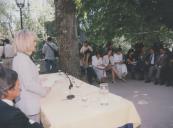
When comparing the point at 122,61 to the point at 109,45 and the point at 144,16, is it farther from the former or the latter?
the point at 144,16

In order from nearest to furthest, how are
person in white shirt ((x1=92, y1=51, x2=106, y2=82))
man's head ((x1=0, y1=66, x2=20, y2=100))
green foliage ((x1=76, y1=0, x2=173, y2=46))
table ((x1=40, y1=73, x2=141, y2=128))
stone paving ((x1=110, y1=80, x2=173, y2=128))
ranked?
man's head ((x1=0, y1=66, x2=20, y2=100)) < table ((x1=40, y1=73, x2=141, y2=128)) < stone paving ((x1=110, y1=80, x2=173, y2=128)) < person in white shirt ((x1=92, y1=51, x2=106, y2=82)) < green foliage ((x1=76, y1=0, x2=173, y2=46))

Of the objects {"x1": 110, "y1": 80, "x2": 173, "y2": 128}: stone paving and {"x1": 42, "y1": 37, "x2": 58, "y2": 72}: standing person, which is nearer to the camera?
{"x1": 110, "y1": 80, "x2": 173, "y2": 128}: stone paving

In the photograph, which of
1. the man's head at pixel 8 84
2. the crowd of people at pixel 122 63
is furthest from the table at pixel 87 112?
the crowd of people at pixel 122 63

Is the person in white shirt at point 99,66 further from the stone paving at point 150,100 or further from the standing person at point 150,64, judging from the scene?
the standing person at point 150,64

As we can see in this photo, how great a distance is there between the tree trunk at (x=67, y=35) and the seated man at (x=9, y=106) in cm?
518

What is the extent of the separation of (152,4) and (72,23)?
301 inches

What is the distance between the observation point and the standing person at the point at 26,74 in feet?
14.3

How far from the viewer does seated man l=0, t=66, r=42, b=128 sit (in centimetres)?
274

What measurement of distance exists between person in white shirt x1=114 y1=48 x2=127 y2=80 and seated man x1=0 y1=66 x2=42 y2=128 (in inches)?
402

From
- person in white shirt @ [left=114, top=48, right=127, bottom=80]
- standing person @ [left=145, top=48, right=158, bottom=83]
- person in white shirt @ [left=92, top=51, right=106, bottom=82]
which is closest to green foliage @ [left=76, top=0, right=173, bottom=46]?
standing person @ [left=145, top=48, right=158, bottom=83]

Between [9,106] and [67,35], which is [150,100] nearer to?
[67,35]

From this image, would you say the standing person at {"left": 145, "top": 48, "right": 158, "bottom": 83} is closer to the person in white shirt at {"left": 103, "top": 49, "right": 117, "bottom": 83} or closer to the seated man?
the person in white shirt at {"left": 103, "top": 49, "right": 117, "bottom": 83}

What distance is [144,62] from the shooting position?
13430 millimetres

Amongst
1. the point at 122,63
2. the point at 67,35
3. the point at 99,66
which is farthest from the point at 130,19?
the point at 67,35
